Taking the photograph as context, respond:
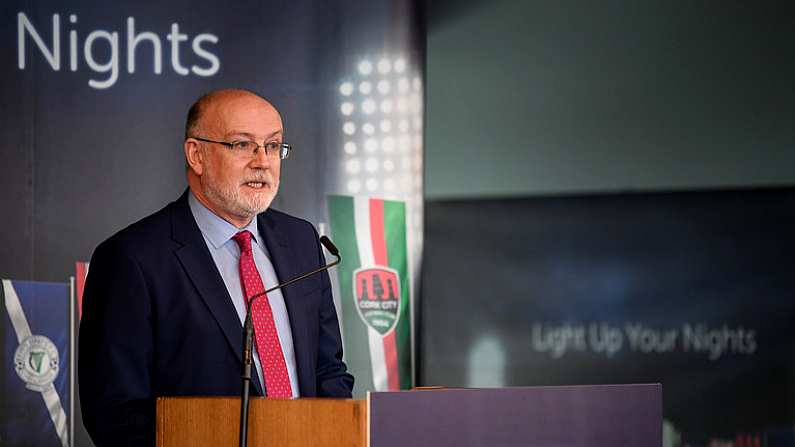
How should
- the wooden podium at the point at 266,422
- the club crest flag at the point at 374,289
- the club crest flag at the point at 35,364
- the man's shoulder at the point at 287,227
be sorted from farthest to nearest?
1. the club crest flag at the point at 374,289
2. the club crest flag at the point at 35,364
3. the man's shoulder at the point at 287,227
4. the wooden podium at the point at 266,422

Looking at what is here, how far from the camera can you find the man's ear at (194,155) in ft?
8.08

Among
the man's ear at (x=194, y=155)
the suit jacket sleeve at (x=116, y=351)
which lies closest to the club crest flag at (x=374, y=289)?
the man's ear at (x=194, y=155)

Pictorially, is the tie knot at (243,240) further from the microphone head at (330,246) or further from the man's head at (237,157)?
the microphone head at (330,246)

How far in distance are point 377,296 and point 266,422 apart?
1.98 meters

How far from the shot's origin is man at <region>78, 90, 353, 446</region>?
7.18 feet

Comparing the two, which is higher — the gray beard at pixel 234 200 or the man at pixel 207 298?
the gray beard at pixel 234 200

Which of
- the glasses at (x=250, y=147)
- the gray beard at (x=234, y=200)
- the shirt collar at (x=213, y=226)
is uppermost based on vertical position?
the glasses at (x=250, y=147)

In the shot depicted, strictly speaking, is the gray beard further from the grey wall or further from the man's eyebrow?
the grey wall

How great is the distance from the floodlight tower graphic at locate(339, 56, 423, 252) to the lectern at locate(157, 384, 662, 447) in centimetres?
193

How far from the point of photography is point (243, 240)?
94.6 inches

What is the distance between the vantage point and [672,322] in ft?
14.0

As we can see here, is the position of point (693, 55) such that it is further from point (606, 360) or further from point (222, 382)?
point (222, 382)

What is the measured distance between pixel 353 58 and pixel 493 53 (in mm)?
1025

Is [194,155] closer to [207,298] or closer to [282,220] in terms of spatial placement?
[282,220]
